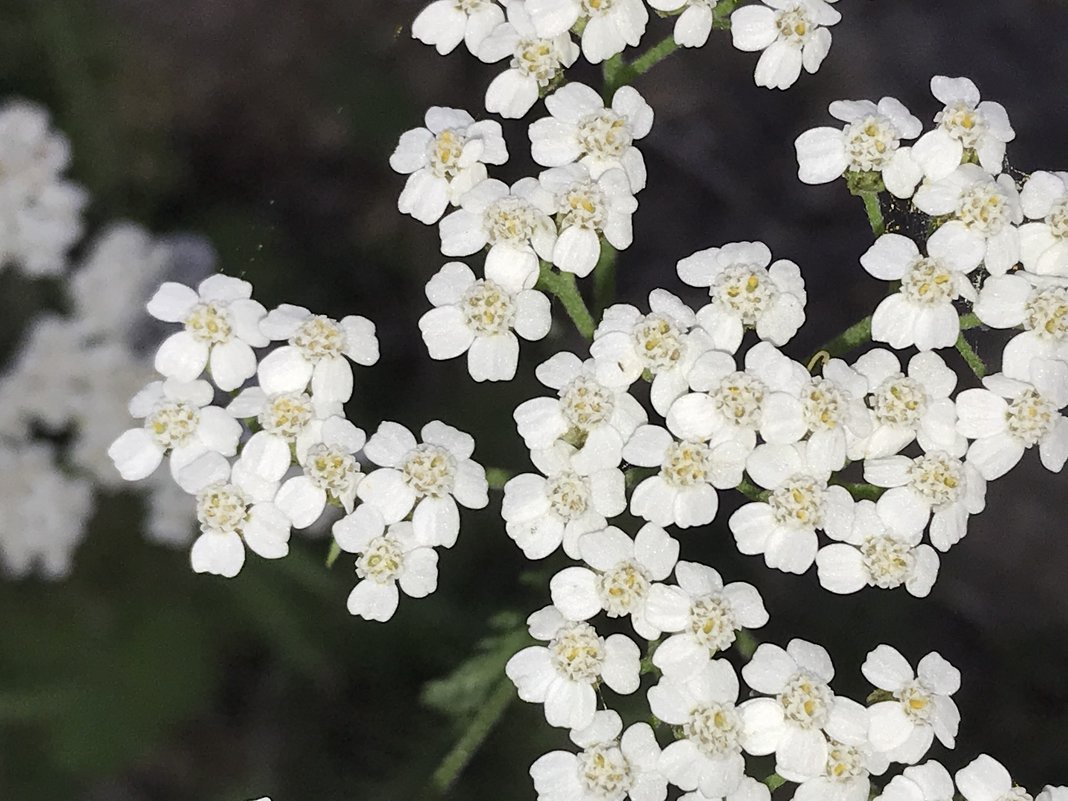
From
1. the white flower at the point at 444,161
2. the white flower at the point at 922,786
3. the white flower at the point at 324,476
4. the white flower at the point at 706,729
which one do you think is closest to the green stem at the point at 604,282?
the white flower at the point at 444,161

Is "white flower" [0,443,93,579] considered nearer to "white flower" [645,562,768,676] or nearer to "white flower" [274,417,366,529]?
"white flower" [274,417,366,529]

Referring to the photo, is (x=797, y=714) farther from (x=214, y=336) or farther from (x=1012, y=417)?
(x=214, y=336)

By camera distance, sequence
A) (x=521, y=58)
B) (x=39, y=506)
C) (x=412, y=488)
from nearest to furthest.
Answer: (x=412, y=488), (x=521, y=58), (x=39, y=506)

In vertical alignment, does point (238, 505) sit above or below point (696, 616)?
below

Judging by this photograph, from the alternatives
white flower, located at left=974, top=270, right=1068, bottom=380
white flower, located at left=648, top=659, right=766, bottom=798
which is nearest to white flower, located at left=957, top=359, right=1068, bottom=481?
white flower, located at left=974, top=270, right=1068, bottom=380

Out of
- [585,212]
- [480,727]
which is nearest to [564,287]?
[585,212]

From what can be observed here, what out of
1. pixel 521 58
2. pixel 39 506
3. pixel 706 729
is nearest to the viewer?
pixel 706 729
